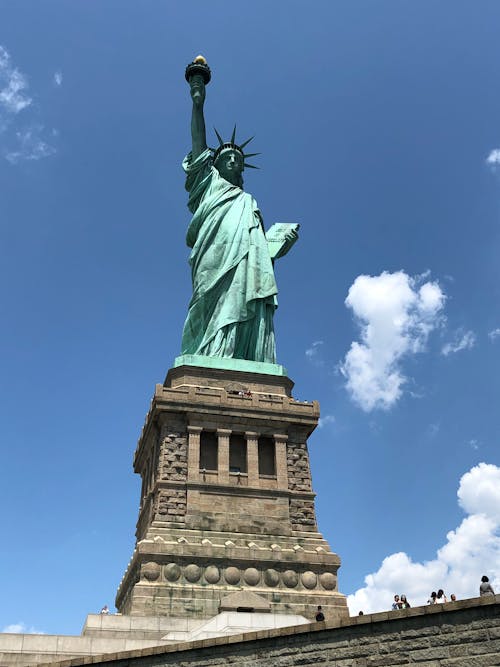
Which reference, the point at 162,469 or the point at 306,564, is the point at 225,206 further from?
the point at 306,564

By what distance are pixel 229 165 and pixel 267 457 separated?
18.2m

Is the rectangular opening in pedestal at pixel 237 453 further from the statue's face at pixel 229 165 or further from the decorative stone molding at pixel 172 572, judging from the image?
the statue's face at pixel 229 165

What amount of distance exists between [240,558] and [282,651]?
13.7 meters

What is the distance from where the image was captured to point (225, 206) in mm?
37594

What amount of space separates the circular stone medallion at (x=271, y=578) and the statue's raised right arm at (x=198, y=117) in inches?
927

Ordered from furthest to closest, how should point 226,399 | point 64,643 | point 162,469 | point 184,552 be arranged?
point 226,399 → point 162,469 → point 184,552 → point 64,643

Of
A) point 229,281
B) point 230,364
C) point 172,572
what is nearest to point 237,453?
point 230,364

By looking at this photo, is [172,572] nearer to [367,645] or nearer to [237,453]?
[237,453]

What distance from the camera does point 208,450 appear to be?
29.1 metres

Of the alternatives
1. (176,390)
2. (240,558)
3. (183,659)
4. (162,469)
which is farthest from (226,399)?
(183,659)

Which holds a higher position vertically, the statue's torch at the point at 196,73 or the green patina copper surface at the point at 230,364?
the statue's torch at the point at 196,73

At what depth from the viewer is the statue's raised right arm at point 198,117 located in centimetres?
4016

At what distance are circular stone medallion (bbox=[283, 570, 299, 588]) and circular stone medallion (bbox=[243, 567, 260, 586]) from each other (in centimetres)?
103

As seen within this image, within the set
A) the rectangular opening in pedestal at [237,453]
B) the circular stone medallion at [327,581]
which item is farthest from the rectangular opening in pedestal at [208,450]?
the circular stone medallion at [327,581]
